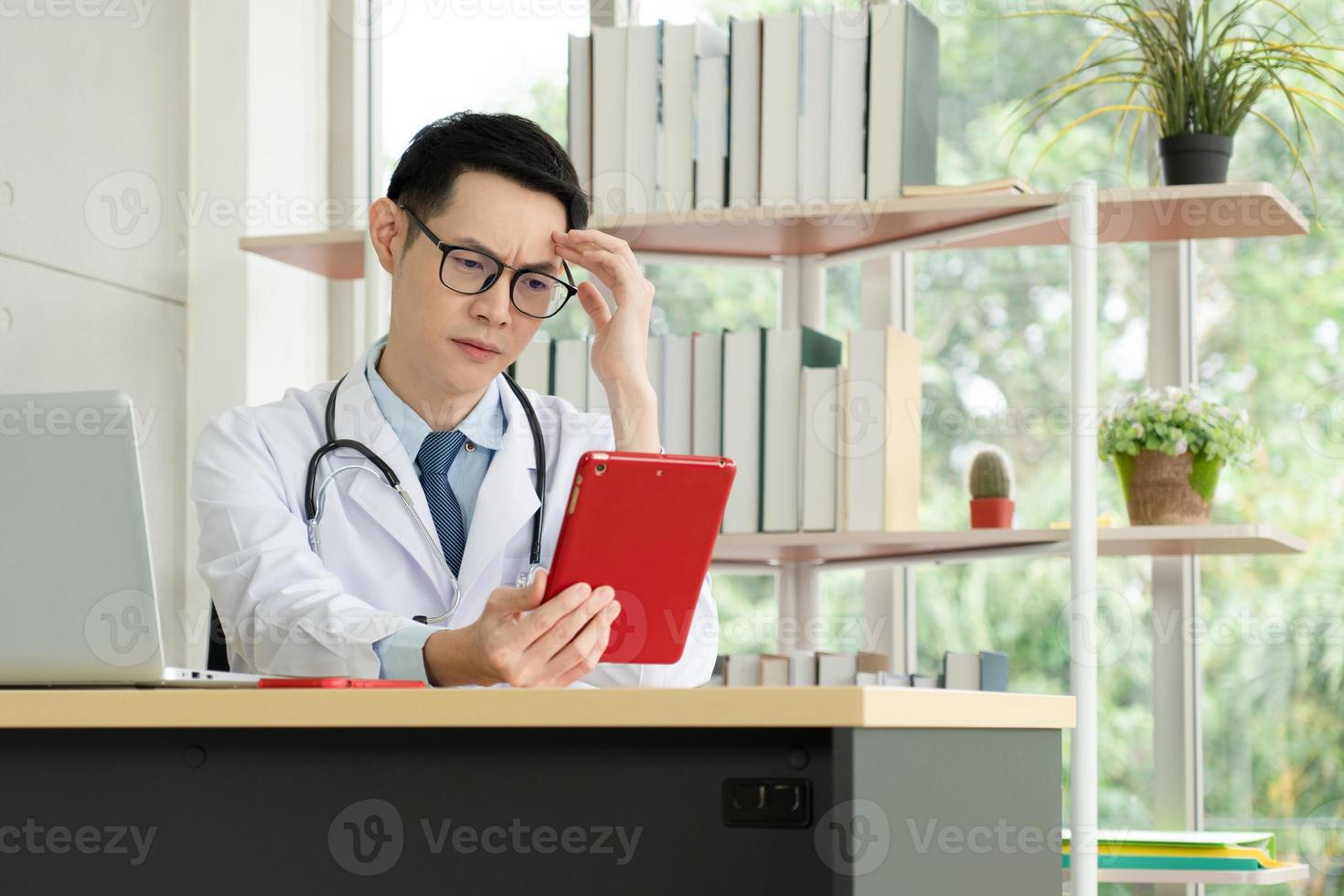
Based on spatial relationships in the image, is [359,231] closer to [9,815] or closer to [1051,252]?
[1051,252]

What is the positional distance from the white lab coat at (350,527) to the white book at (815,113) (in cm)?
67

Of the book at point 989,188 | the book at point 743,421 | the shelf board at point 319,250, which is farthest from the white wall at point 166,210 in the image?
the book at point 989,188

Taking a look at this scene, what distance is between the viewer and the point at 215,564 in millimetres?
1541

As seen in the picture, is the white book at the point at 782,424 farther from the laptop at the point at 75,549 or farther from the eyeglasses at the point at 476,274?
the laptop at the point at 75,549

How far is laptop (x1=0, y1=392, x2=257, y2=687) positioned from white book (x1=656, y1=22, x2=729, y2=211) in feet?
4.80

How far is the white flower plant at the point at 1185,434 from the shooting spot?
210 cm

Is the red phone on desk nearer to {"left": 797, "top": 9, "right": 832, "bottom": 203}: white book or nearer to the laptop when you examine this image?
the laptop

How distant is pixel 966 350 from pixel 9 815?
1925mm

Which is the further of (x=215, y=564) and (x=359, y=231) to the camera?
(x=359, y=231)

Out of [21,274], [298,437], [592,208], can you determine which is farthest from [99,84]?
[298,437]

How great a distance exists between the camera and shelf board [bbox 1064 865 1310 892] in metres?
1.95

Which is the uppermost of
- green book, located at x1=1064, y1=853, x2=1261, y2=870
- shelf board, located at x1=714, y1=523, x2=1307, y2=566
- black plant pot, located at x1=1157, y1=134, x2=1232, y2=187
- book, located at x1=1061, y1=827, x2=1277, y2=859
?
black plant pot, located at x1=1157, y1=134, x2=1232, y2=187

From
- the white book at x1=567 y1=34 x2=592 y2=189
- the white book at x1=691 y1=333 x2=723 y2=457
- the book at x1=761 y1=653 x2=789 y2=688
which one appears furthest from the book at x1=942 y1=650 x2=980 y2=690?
the white book at x1=567 y1=34 x2=592 y2=189

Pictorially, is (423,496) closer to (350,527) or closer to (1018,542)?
(350,527)
